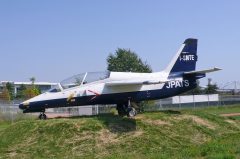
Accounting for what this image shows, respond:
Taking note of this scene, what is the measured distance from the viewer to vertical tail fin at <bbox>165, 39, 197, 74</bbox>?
829 inches

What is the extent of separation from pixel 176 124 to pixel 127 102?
9.48ft

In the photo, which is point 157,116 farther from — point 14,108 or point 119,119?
point 14,108

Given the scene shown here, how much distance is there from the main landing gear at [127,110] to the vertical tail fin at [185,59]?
9.26 feet

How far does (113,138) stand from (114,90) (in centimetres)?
387

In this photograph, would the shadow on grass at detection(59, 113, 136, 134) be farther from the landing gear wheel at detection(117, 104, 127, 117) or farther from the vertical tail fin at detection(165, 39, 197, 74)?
the vertical tail fin at detection(165, 39, 197, 74)

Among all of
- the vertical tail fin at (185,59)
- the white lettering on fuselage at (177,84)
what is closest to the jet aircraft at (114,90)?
the white lettering on fuselage at (177,84)

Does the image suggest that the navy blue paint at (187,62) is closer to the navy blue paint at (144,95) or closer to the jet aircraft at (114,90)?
the navy blue paint at (144,95)

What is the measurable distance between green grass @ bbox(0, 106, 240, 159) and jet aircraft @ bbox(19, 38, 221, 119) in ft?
5.23

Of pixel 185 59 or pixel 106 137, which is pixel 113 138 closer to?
pixel 106 137

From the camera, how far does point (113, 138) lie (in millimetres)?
15508

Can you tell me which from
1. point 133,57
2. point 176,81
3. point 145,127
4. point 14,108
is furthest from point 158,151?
point 133,57

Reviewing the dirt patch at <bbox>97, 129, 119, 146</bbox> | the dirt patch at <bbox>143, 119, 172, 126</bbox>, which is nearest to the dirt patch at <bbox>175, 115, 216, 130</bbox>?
the dirt patch at <bbox>143, 119, 172, 126</bbox>

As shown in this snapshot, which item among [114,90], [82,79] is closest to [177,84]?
[114,90]

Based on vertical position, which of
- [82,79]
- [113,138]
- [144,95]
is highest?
[82,79]
